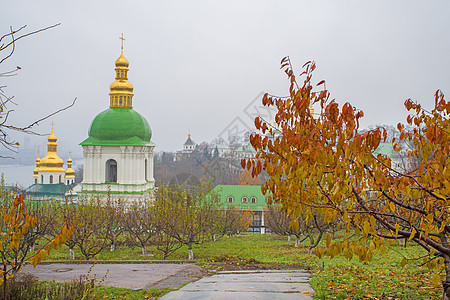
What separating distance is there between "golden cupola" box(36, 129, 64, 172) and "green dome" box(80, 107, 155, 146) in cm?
1978

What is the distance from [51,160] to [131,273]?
45.1m

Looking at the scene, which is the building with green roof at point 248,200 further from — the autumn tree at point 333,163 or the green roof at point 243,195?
the autumn tree at point 333,163

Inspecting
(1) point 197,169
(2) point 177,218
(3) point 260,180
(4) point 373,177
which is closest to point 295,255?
(2) point 177,218

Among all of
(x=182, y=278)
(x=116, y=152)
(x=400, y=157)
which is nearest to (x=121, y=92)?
(x=116, y=152)

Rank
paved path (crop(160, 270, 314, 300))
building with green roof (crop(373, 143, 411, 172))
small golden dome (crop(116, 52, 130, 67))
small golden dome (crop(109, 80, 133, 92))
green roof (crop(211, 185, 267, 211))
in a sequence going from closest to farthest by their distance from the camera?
building with green roof (crop(373, 143, 411, 172))
paved path (crop(160, 270, 314, 300))
small golden dome (crop(109, 80, 133, 92))
small golden dome (crop(116, 52, 130, 67))
green roof (crop(211, 185, 267, 211))

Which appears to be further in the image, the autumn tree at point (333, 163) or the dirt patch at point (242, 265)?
the dirt patch at point (242, 265)

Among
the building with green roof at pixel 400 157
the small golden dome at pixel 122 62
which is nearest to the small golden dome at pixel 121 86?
the small golden dome at pixel 122 62

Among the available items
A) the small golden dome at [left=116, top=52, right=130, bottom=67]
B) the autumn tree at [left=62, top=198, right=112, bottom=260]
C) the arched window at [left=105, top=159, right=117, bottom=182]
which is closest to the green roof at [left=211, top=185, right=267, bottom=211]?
the arched window at [left=105, top=159, right=117, bottom=182]

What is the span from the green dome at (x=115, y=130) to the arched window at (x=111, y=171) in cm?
179

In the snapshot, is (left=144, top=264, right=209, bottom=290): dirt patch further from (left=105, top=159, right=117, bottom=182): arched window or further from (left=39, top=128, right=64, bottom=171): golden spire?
(left=39, top=128, right=64, bottom=171): golden spire

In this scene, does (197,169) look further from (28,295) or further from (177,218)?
(28,295)

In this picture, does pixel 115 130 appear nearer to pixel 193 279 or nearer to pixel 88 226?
pixel 88 226

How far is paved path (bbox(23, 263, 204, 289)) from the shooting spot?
10.5 meters

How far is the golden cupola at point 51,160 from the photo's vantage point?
175 feet
